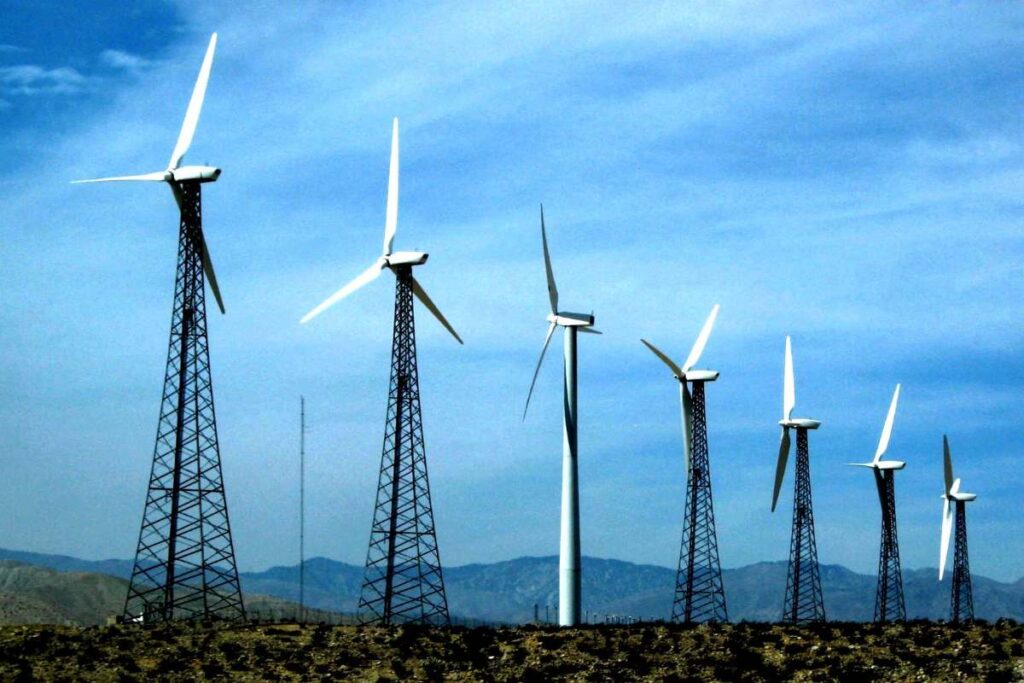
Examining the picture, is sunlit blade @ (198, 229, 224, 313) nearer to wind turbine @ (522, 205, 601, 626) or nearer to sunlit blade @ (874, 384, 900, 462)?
wind turbine @ (522, 205, 601, 626)

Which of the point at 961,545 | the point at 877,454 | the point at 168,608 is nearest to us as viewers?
the point at 168,608

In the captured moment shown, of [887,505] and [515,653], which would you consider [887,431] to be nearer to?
[887,505]

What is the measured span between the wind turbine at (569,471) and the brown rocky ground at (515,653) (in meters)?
10.1

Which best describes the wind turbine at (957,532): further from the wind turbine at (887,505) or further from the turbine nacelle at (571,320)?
the turbine nacelle at (571,320)

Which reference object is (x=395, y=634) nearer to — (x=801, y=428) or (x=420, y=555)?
(x=420, y=555)

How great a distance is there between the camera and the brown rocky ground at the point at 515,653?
67.6 metres

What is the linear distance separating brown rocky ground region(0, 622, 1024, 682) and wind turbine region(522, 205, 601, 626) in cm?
1013

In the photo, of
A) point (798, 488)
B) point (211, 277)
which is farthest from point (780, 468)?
point (211, 277)

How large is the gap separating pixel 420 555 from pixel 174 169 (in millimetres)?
24173

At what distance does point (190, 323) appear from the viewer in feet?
264

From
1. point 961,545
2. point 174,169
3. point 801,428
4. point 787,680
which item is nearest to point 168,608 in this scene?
point 174,169

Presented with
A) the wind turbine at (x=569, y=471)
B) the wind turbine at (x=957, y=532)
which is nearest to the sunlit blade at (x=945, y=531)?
the wind turbine at (x=957, y=532)

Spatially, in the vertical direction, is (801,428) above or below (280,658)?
above

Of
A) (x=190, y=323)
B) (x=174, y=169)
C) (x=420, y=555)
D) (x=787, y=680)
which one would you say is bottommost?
(x=787, y=680)
